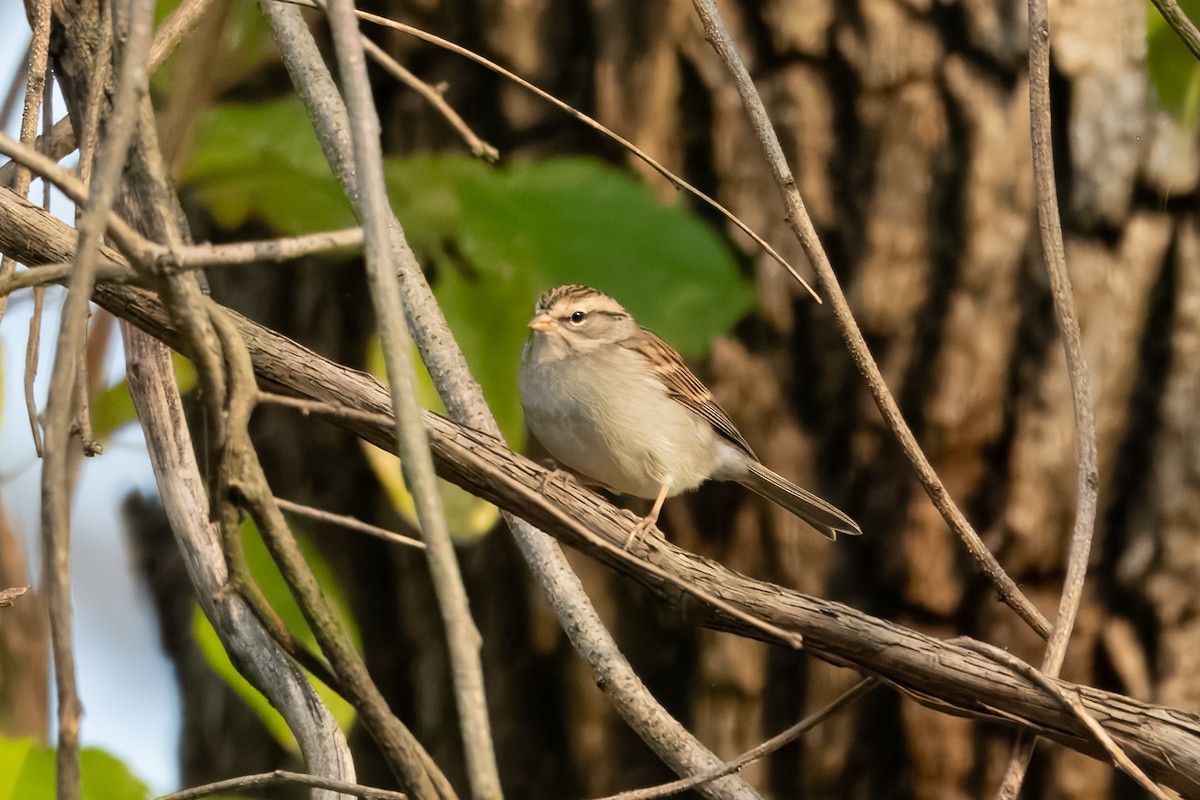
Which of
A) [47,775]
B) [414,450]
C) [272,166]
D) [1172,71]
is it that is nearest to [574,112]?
[414,450]

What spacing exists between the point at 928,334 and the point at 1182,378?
72 centimetres

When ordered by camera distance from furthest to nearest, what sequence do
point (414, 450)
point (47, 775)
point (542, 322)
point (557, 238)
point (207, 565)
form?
point (542, 322) → point (557, 238) → point (47, 775) → point (207, 565) → point (414, 450)

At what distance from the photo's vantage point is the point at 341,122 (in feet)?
6.57

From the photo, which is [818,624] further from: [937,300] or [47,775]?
[937,300]

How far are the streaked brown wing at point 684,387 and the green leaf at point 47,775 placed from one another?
1650 mm

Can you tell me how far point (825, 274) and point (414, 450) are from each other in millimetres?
1162

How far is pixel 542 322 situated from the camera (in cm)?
268

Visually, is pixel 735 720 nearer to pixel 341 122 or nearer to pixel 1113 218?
pixel 1113 218

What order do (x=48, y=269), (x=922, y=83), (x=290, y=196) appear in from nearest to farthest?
(x=48, y=269) → (x=290, y=196) → (x=922, y=83)

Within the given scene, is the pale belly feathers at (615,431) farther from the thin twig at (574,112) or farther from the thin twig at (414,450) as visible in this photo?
the thin twig at (414,450)

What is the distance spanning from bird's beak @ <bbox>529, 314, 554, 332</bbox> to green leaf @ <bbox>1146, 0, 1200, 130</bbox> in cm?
169

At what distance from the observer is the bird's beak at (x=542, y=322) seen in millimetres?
2656

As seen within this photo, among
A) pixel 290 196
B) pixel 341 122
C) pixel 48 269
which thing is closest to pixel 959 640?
pixel 48 269

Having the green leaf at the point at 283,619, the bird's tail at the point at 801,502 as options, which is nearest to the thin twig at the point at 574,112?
the bird's tail at the point at 801,502
